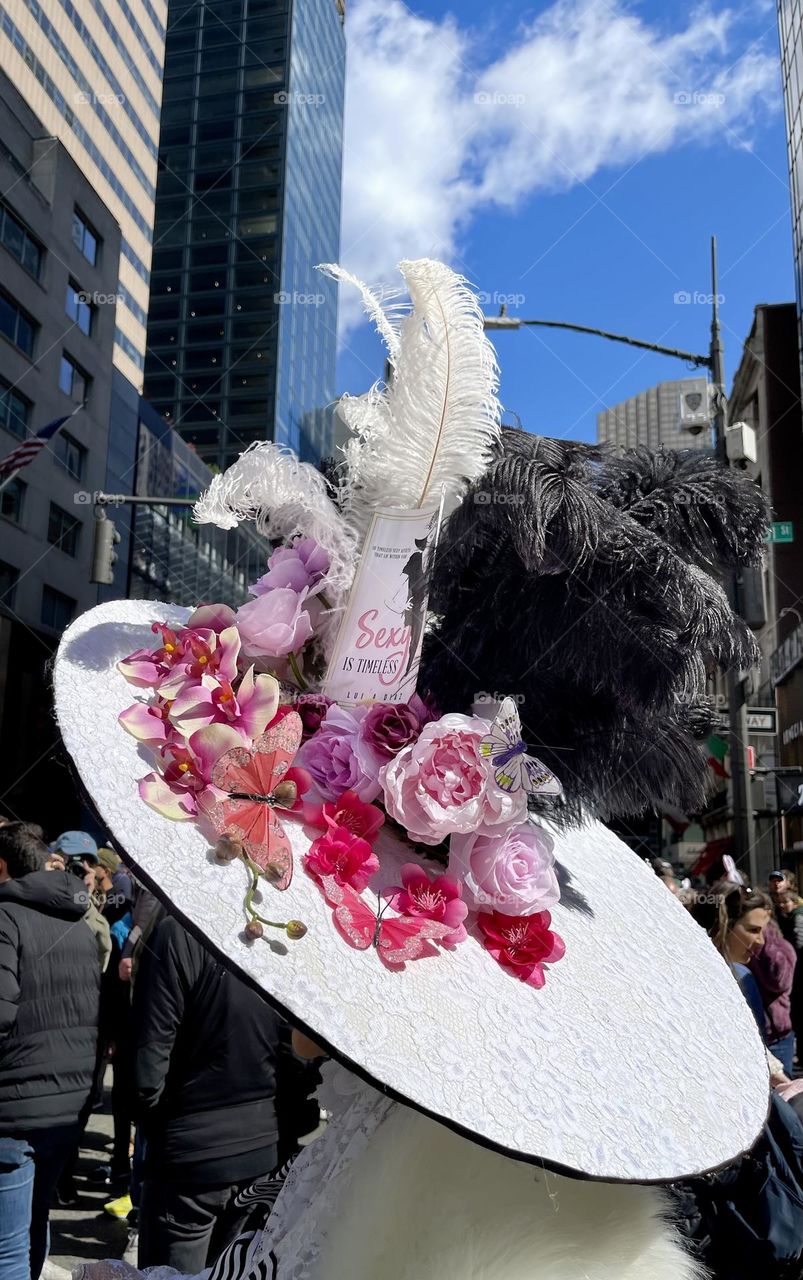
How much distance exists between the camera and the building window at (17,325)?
26.4 metres

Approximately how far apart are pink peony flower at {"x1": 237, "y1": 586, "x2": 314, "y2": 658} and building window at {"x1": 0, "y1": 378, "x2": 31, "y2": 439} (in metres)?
27.9

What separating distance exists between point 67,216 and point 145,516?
10.8 metres

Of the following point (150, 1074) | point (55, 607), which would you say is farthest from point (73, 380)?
point (150, 1074)

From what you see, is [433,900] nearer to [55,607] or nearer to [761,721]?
[761,721]

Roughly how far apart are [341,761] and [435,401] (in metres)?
0.46

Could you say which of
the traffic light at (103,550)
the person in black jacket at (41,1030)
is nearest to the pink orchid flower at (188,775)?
the person in black jacket at (41,1030)

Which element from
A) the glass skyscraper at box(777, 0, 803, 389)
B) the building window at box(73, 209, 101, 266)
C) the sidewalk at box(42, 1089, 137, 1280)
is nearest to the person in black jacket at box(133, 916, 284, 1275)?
the sidewalk at box(42, 1089, 137, 1280)

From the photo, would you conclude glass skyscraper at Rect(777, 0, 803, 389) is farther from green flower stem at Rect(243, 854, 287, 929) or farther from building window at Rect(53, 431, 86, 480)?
green flower stem at Rect(243, 854, 287, 929)

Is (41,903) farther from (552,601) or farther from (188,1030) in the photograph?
(552,601)

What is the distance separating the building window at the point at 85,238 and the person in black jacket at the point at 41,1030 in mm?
31929

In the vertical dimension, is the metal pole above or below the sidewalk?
above

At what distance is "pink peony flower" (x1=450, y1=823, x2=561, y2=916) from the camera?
3.56 ft

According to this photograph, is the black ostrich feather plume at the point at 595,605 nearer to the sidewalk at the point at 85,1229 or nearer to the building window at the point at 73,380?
the sidewalk at the point at 85,1229

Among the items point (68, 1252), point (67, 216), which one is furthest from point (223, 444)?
point (68, 1252)
